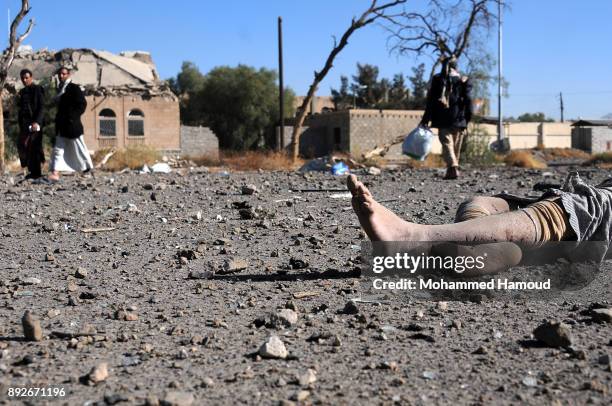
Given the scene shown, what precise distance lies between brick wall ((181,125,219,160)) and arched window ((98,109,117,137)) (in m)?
3.24

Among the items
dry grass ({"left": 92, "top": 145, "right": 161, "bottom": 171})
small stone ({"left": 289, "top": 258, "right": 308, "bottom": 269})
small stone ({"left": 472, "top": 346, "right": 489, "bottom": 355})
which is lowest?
small stone ({"left": 472, "top": 346, "right": 489, "bottom": 355})

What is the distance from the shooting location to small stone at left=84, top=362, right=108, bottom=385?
6.28 ft

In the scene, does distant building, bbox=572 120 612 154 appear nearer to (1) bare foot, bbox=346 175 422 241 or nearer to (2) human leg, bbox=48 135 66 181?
(2) human leg, bbox=48 135 66 181

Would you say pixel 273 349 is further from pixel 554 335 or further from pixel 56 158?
pixel 56 158

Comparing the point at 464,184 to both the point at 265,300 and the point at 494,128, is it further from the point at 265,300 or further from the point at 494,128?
the point at 494,128

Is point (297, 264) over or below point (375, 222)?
below

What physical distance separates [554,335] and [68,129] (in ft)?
27.9

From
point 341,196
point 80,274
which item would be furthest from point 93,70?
point 80,274

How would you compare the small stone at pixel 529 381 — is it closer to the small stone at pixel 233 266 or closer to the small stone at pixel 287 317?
the small stone at pixel 287 317

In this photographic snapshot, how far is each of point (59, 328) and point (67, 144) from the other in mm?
7770

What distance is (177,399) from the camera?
1.75m

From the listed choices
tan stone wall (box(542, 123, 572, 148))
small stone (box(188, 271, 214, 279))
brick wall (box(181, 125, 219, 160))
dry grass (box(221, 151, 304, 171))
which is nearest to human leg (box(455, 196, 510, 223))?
small stone (box(188, 271, 214, 279))

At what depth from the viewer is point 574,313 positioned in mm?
2574

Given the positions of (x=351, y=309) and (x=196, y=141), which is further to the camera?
(x=196, y=141)
